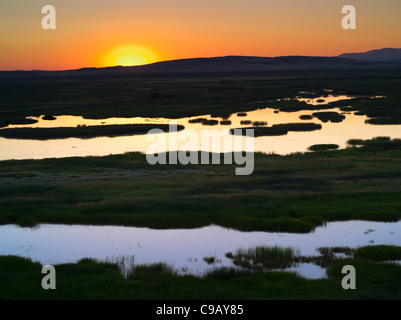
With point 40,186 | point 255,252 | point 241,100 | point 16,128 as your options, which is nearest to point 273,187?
point 255,252

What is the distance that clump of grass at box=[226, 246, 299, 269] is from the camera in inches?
664

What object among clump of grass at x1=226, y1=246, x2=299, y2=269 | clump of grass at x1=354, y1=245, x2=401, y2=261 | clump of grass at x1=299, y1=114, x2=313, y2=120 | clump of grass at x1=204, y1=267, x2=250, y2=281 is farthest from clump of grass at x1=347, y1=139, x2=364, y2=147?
clump of grass at x1=204, y1=267, x2=250, y2=281

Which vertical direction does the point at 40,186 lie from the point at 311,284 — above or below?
above

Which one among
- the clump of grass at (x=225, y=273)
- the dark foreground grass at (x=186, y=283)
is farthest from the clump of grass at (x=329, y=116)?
the clump of grass at (x=225, y=273)

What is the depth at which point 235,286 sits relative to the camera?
14.7 meters

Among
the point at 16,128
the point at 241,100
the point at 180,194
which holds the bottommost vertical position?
the point at 180,194

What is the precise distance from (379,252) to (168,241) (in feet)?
23.8

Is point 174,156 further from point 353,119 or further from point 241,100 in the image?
point 241,100

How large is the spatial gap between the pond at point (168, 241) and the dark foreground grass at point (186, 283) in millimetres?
949

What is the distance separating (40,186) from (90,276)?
1402 centimetres

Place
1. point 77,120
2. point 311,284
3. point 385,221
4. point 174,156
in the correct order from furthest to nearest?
point 77,120
point 174,156
point 385,221
point 311,284

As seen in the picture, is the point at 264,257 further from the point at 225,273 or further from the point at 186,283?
the point at 186,283

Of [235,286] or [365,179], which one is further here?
[365,179]

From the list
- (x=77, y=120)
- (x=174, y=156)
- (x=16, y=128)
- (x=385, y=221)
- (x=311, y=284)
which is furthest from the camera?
(x=77, y=120)
